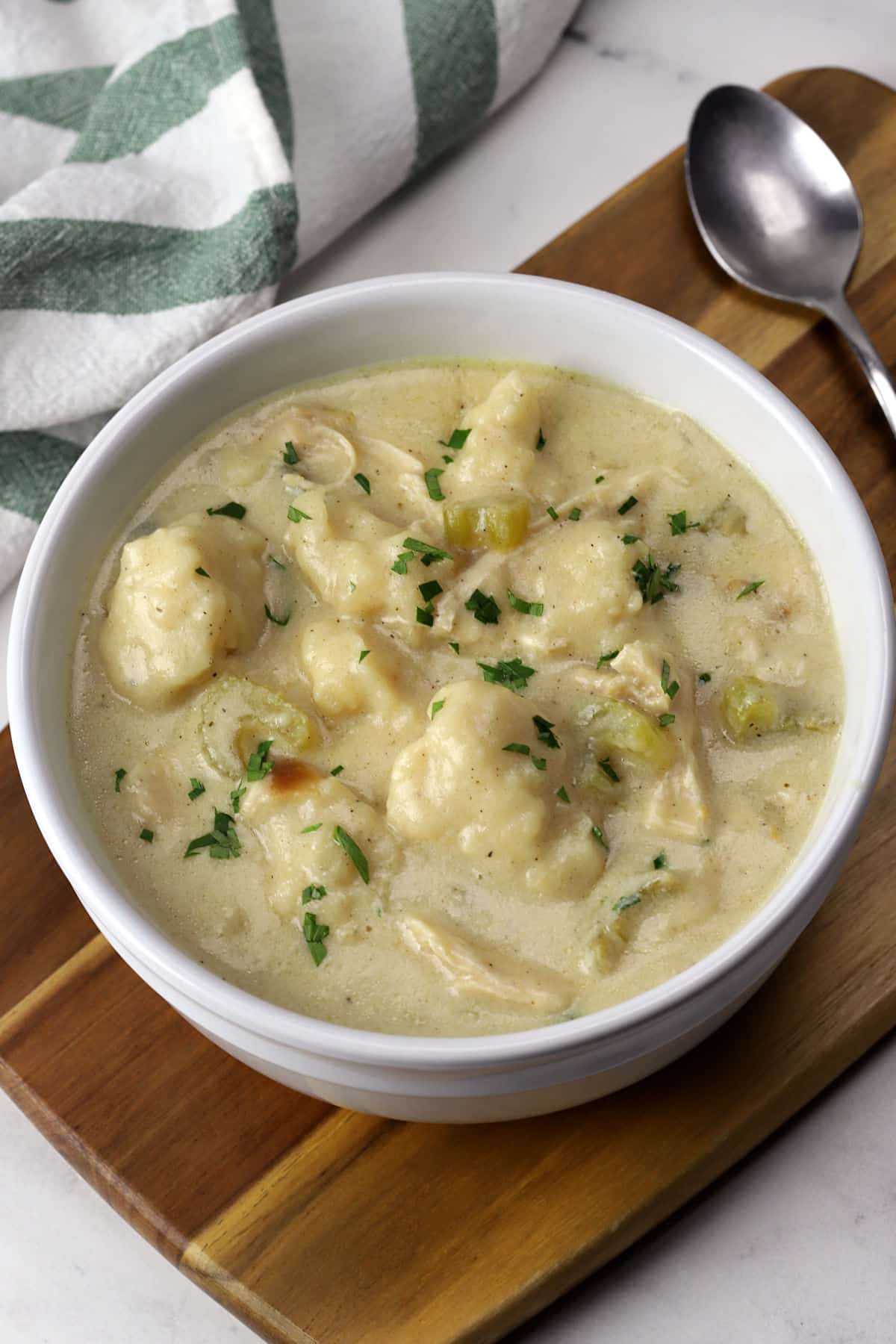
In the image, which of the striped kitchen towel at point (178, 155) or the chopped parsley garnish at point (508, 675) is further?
the striped kitchen towel at point (178, 155)

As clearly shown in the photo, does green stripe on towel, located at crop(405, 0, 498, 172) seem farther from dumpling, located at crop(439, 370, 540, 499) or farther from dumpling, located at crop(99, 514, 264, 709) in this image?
dumpling, located at crop(99, 514, 264, 709)

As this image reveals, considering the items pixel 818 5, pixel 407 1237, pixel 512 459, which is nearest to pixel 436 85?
pixel 818 5

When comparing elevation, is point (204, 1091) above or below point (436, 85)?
below

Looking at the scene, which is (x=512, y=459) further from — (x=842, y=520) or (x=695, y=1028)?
(x=695, y=1028)

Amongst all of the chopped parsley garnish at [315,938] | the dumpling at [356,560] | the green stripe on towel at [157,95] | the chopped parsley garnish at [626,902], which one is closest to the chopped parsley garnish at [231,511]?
the dumpling at [356,560]

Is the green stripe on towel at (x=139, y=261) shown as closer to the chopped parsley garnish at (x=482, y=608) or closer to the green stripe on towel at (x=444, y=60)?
the green stripe on towel at (x=444, y=60)

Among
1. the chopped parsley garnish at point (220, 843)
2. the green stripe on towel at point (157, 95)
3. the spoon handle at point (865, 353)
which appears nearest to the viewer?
the chopped parsley garnish at point (220, 843)
